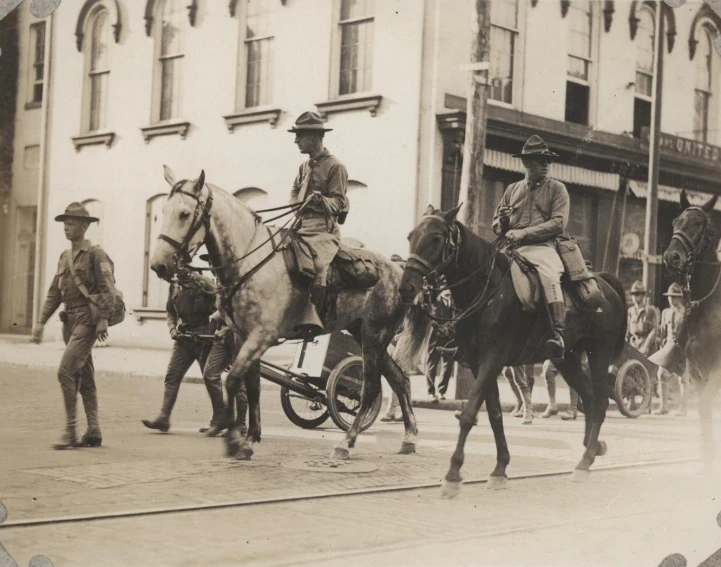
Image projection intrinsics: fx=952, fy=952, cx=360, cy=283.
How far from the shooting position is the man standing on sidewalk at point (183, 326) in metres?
7.76

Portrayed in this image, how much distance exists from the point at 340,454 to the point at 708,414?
328cm

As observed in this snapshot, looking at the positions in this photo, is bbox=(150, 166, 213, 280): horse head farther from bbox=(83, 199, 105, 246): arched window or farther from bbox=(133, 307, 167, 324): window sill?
bbox=(133, 307, 167, 324): window sill

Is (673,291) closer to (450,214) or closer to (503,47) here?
(503,47)

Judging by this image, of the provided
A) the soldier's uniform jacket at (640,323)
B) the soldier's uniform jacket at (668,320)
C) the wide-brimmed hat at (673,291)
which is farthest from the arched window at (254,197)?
the soldier's uniform jacket at (640,323)

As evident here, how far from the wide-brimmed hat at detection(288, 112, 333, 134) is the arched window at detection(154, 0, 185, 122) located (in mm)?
946

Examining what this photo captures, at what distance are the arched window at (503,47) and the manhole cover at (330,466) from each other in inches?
181

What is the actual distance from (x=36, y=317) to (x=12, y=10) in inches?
84.6

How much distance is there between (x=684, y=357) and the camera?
8828 millimetres

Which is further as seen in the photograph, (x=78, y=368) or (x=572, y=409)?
(x=572, y=409)

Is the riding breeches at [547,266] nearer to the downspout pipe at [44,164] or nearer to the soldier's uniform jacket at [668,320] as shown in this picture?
the downspout pipe at [44,164]

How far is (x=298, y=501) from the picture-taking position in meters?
6.20

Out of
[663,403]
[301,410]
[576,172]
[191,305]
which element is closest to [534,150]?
[191,305]

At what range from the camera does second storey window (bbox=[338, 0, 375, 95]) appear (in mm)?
7293

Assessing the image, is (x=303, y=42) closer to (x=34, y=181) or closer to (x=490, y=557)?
(x=34, y=181)
